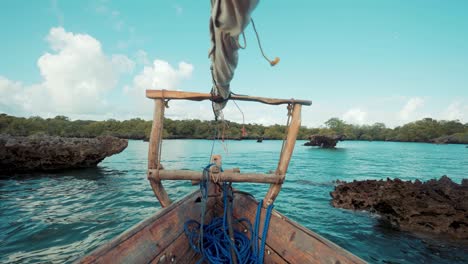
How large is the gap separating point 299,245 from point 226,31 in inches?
88.1

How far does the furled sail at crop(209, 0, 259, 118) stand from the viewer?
90cm

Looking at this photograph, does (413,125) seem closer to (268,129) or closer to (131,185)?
(268,129)

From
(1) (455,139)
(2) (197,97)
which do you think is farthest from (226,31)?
(1) (455,139)

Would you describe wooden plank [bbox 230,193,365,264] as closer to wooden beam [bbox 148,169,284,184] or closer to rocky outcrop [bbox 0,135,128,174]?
wooden beam [bbox 148,169,284,184]

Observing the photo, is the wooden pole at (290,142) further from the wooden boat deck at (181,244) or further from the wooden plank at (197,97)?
the wooden boat deck at (181,244)

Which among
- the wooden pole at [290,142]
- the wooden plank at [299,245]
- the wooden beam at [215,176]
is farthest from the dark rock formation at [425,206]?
the wooden beam at [215,176]

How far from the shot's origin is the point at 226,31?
3.55ft

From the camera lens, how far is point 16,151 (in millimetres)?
12180

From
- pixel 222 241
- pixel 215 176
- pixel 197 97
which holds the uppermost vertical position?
pixel 197 97

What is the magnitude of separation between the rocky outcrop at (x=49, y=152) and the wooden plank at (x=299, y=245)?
48.8 ft

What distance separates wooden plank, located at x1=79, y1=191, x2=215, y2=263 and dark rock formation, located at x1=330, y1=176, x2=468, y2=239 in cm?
632

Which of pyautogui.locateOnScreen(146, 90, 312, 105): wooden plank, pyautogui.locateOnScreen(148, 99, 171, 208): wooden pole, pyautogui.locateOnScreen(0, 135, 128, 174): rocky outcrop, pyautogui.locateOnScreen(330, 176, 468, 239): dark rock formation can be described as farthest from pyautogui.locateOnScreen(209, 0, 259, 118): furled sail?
pyautogui.locateOnScreen(0, 135, 128, 174): rocky outcrop

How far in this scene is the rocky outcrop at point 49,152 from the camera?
12.1 m

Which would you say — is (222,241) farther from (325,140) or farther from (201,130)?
(201,130)
